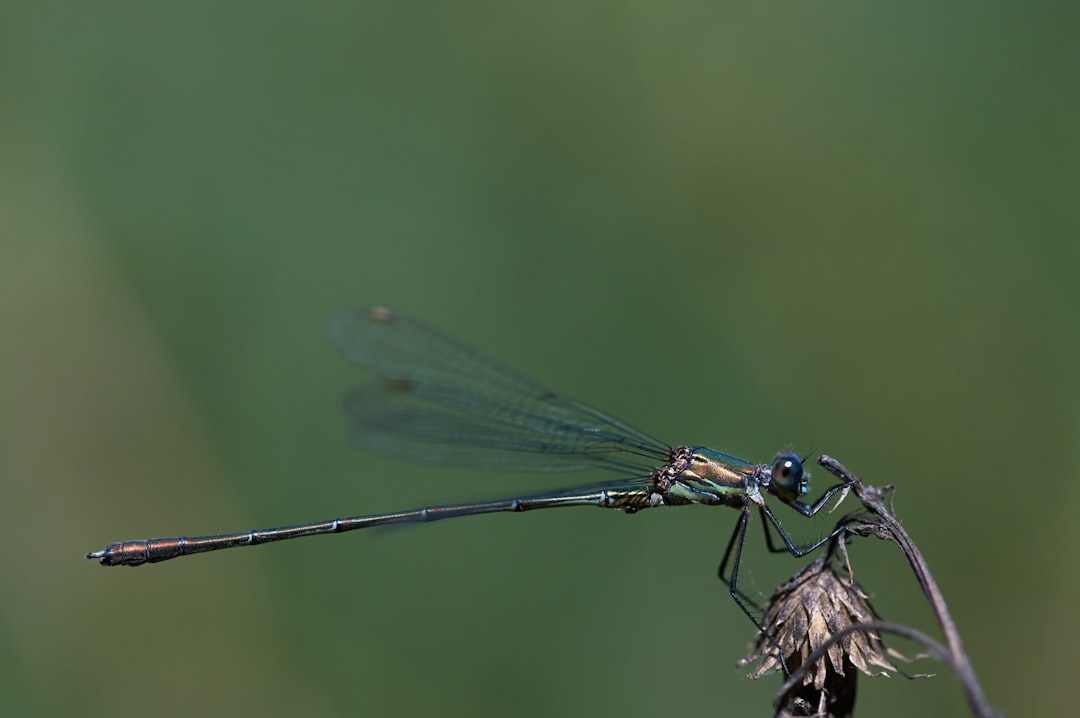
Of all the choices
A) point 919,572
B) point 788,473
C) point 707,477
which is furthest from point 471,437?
point 919,572

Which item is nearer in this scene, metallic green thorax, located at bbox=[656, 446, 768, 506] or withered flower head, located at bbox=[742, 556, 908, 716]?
withered flower head, located at bbox=[742, 556, 908, 716]

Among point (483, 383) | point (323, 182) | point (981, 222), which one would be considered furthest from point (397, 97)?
point (981, 222)

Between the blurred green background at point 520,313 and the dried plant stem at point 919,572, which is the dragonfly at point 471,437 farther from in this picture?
the dried plant stem at point 919,572

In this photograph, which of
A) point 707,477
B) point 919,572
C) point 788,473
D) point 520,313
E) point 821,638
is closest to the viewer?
point 919,572

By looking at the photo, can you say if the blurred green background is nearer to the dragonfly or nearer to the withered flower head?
the dragonfly

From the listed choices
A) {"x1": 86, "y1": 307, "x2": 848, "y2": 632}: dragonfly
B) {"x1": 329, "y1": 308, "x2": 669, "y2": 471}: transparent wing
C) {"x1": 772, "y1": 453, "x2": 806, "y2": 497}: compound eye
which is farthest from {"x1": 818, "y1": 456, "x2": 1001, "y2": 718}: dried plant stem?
{"x1": 329, "y1": 308, "x2": 669, "y2": 471}: transparent wing

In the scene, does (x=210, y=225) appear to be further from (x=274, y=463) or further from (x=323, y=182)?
(x=274, y=463)

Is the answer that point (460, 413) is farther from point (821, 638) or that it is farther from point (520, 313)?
point (821, 638)

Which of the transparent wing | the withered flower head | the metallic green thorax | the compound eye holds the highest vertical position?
the transparent wing
